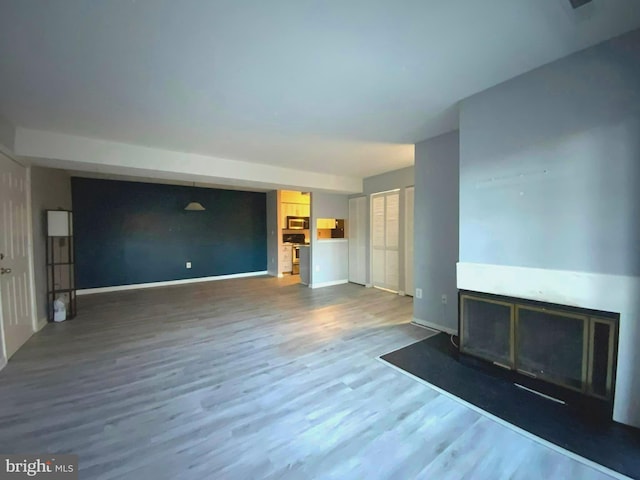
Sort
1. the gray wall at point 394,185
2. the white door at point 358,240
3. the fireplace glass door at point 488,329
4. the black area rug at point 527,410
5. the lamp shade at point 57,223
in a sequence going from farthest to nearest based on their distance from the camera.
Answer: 1. the white door at point 358,240
2. the gray wall at point 394,185
3. the lamp shade at point 57,223
4. the fireplace glass door at point 488,329
5. the black area rug at point 527,410

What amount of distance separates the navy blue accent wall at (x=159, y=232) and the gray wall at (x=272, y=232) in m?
0.17

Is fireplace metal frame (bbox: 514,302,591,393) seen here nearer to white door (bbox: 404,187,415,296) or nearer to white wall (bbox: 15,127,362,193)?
white door (bbox: 404,187,415,296)

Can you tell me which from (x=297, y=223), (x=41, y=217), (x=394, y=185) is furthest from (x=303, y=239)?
(x=41, y=217)

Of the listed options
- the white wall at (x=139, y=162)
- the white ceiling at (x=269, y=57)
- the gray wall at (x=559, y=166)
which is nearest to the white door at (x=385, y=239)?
the white wall at (x=139, y=162)

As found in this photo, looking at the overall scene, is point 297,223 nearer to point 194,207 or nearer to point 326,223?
point 326,223

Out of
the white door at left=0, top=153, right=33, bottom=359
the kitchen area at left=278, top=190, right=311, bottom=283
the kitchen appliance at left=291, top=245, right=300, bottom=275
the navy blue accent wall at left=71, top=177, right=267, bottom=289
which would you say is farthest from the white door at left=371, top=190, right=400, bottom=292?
the white door at left=0, top=153, right=33, bottom=359

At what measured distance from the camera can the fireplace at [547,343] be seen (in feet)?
5.85

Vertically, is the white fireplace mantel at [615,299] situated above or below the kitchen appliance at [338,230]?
below

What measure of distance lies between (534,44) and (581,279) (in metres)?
1.61

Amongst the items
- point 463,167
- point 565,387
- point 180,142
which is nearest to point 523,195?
point 463,167

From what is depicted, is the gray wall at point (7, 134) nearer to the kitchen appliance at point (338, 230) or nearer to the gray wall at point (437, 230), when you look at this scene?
the gray wall at point (437, 230)

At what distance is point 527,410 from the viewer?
1.88 meters

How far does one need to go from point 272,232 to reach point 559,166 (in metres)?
6.62

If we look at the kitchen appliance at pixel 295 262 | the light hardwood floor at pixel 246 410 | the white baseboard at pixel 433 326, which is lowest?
the light hardwood floor at pixel 246 410
